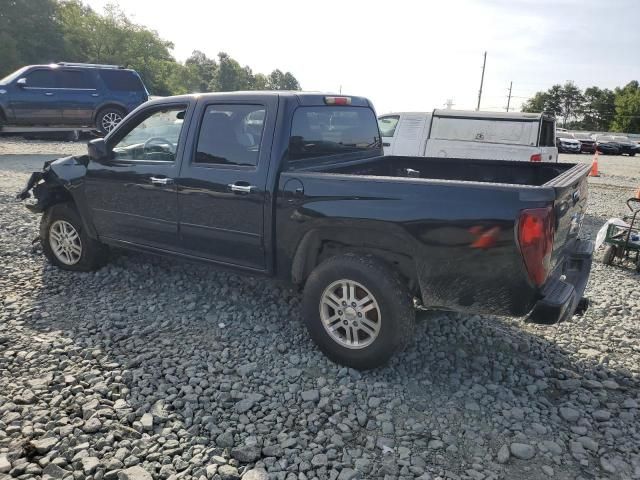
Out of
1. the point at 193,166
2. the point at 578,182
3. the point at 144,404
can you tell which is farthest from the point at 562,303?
the point at 193,166

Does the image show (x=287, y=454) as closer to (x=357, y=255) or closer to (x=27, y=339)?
(x=357, y=255)

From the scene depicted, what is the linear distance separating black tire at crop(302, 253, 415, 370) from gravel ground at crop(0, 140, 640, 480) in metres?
0.15

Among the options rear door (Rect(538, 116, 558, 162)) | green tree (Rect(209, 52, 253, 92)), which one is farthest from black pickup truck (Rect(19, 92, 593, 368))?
green tree (Rect(209, 52, 253, 92))

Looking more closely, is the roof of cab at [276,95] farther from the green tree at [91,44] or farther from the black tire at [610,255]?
the green tree at [91,44]

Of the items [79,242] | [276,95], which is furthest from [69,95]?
[276,95]

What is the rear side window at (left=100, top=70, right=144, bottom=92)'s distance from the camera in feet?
46.7

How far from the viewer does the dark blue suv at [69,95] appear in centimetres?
1373

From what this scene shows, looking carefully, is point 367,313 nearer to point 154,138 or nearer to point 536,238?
point 536,238

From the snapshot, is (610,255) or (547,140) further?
(547,140)

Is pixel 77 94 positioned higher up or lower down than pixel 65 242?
higher up

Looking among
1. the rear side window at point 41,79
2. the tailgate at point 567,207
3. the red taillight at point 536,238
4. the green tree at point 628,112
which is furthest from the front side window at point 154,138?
the green tree at point 628,112

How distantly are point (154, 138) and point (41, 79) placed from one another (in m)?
12.1

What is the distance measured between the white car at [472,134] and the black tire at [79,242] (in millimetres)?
6491

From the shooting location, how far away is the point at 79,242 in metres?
4.94
